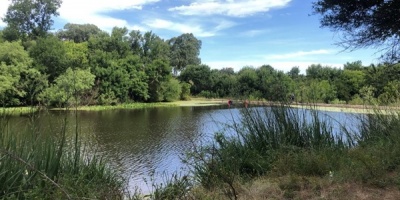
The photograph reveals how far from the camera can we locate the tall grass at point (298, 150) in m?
3.17

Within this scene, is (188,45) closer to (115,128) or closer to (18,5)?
(18,5)

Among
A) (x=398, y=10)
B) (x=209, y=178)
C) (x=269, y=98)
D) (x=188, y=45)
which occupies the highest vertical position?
(x=188, y=45)

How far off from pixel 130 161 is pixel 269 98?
5134 mm

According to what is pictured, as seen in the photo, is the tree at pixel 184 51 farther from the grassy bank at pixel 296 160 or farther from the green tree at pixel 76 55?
the grassy bank at pixel 296 160

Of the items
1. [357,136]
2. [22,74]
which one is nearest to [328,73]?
[22,74]

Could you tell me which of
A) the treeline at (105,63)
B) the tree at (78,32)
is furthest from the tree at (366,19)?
the tree at (78,32)

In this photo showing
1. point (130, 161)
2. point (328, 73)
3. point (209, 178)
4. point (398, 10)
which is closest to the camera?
point (209, 178)

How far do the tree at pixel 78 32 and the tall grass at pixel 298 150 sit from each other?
Result: 183 ft

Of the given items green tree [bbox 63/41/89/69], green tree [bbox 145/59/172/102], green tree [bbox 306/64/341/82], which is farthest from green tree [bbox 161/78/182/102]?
green tree [bbox 306/64/341/82]

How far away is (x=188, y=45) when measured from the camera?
68.2m

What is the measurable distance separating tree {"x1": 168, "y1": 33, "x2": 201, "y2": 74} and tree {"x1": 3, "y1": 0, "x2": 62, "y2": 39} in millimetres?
25630

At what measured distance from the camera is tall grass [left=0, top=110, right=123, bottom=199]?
251 centimetres

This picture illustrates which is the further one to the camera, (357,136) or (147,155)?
(147,155)

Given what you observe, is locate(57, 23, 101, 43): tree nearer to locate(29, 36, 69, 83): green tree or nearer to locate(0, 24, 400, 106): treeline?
locate(0, 24, 400, 106): treeline
